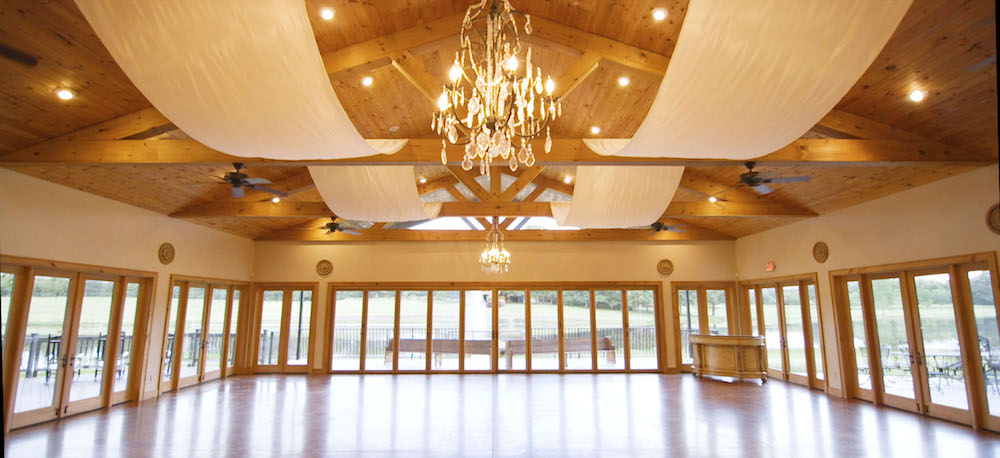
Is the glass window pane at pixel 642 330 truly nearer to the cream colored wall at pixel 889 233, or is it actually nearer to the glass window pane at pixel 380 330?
the cream colored wall at pixel 889 233

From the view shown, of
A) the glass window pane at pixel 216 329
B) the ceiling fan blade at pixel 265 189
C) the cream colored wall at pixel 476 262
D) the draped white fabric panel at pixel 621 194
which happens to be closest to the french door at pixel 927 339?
the cream colored wall at pixel 476 262

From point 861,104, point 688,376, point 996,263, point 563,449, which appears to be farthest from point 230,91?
point 688,376

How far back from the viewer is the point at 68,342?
22.9 feet

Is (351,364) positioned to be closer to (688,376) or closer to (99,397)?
(99,397)

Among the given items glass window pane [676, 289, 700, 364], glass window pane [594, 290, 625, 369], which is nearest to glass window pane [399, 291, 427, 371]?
glass window pane [594, 290, 625, 369]

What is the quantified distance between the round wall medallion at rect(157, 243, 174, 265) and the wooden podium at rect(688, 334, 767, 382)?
978 cm

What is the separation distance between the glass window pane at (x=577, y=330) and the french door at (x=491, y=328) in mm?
22

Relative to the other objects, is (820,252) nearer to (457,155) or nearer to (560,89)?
(560,89)

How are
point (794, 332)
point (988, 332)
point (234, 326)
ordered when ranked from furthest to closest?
point (234, 326), point (794, 332), point (988, 332)

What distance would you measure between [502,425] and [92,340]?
602 cm

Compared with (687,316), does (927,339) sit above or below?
below

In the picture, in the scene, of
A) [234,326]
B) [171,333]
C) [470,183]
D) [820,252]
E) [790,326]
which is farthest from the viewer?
[234,326]

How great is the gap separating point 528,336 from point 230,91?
336 inches

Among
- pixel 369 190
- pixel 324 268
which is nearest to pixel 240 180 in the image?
pixel 369 190
